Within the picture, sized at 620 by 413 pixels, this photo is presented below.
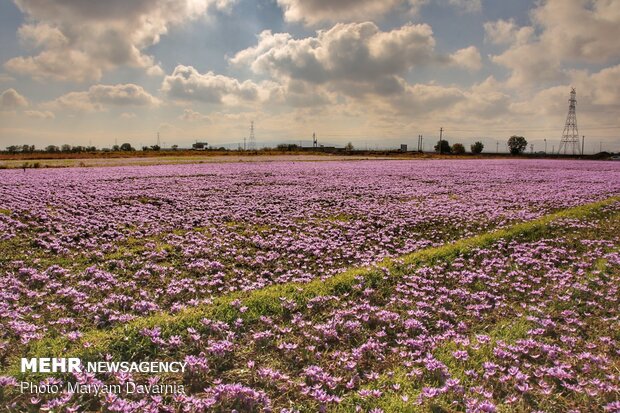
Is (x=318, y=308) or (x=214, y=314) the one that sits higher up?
(x=214, y=314)

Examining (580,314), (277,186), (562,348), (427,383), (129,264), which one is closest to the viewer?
(427,383)

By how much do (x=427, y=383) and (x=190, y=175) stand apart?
32.3 meters

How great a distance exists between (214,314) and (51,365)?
2.63m

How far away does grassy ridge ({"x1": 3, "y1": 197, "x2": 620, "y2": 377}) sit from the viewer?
6023 mm

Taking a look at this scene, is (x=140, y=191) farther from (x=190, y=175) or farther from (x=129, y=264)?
(x=129, y=264)

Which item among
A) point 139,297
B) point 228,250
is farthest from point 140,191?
point 139,297

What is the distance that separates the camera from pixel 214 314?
24.3ft

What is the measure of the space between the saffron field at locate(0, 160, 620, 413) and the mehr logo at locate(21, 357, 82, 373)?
5.1 inches

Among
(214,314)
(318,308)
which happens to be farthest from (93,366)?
(318,308)

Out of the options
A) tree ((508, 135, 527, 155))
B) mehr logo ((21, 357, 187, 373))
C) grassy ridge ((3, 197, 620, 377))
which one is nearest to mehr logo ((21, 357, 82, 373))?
mehr logo ((21, 357, 187, 373))

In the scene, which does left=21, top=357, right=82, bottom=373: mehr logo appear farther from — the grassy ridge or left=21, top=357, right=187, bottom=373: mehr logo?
the grassy ridge

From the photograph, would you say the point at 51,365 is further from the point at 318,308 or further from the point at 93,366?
the point at 318,308

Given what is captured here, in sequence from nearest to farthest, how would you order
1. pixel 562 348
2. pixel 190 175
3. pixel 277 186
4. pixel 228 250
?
pixel 562 348, pixel 228 250, pixel 277 186, pixel 190 175

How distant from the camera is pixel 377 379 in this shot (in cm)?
576
